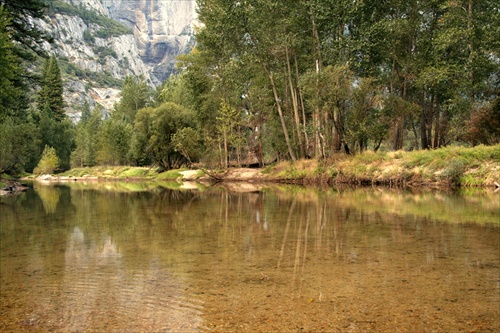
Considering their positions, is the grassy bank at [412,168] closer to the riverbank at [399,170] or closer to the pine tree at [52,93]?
the riverbank at [399,170]

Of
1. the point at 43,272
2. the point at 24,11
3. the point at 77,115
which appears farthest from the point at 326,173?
the point at 77,115

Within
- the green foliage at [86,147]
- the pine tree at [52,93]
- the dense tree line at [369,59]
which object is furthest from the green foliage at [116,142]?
the dense tree line at [369,59]

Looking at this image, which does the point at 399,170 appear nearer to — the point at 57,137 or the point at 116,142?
the point at 116,142

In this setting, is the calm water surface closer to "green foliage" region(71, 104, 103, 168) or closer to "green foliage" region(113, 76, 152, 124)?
"green foliage" region(71, 104, 103, 168)

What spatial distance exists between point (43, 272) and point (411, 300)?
5.28 m

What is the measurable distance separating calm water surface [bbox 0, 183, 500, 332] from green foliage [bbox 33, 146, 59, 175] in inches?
2689

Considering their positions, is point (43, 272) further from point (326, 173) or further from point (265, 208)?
point (326, 173)

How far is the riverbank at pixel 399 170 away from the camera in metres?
20.4

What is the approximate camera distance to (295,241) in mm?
7879

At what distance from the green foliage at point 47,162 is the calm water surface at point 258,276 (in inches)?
2689

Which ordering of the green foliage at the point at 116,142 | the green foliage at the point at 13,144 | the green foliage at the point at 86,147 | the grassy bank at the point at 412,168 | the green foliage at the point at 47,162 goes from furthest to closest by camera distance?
the green foliage at the point at 86,147 < the green foliage at the point at 47,162 < the green foliage at the point at 116,142 < the green foliage at the point at 13,144 < the grassy bank at the point at 412,168

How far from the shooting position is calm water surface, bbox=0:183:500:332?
3936 mm

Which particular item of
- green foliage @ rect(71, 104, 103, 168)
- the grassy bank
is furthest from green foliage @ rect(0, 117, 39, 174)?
the grassy bank

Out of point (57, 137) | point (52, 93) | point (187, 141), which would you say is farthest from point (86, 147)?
point (187, 141)
